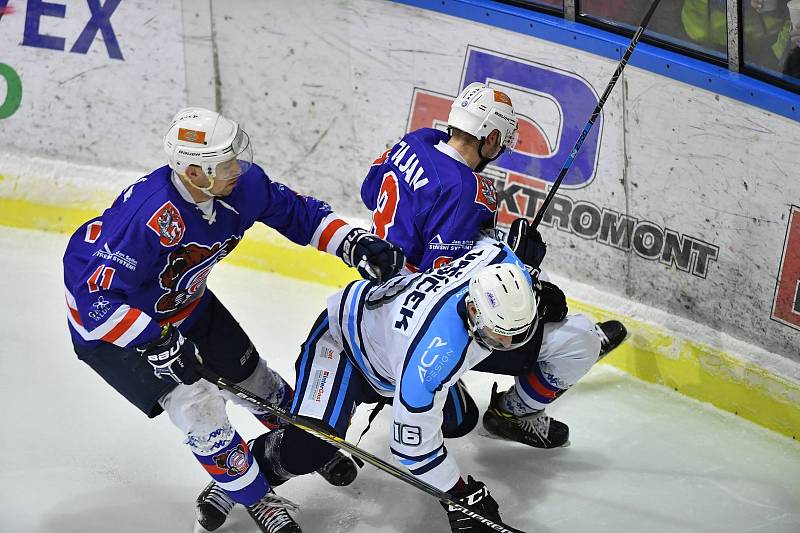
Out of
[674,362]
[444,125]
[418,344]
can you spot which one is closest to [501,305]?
[418,344]

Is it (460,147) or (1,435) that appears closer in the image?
(460,147)

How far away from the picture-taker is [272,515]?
305 centimetres

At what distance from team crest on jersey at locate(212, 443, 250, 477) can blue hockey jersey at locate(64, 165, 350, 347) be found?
1.40 feet

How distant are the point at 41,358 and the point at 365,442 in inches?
49.4

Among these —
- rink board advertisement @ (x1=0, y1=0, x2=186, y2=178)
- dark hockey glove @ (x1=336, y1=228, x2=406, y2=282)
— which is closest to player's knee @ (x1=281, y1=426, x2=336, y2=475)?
dark hockey glove @ (x1=336, y1=228, x2=406, y2=282)

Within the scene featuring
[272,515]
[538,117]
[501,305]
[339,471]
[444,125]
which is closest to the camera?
[501,305]

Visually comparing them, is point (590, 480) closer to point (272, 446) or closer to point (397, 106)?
point (272, 446)

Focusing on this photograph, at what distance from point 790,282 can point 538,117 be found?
113cm

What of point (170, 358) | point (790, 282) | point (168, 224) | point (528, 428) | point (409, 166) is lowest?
point (528, 428)

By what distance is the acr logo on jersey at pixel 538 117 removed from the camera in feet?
12.9

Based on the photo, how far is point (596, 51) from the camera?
12.6 feet

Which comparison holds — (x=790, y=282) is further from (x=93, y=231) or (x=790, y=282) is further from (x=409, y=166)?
(x=93, y=231)

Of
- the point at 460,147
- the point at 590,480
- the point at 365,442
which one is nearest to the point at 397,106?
the point at 460,147

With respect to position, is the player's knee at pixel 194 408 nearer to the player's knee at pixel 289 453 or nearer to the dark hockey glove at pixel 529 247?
the player's knee at pixel 289 453
